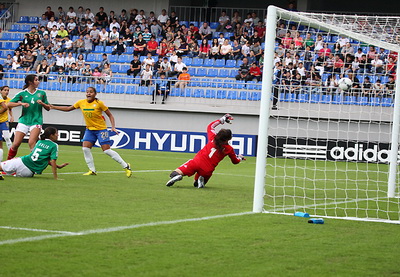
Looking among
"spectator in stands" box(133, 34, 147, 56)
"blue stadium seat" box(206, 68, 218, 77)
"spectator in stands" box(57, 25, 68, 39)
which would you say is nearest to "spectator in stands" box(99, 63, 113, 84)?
"spectator in stands" box(133, 34, 147, 56)

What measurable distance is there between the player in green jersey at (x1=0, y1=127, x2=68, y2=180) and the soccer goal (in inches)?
154

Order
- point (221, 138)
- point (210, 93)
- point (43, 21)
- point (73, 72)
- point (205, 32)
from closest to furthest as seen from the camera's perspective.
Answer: point (221, 138) → point (210, 93) → point (73, 72) → point (205, 32) → point (43, 21)

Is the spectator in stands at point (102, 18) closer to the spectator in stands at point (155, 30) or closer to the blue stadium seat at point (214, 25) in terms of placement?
the spectator in stands at point (155, 30)

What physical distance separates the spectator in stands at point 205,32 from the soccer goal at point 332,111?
684 centimetres

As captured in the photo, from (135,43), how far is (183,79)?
402cm

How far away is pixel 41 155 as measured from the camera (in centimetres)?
1302

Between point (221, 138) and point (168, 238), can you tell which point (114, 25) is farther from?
point (168, 238)

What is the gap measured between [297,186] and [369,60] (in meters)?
6.75

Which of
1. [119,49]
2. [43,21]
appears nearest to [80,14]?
[43,21]

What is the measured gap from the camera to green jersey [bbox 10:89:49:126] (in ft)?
48.1

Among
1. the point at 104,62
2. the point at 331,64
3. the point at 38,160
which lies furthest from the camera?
the point at 104,62

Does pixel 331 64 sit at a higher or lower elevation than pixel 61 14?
lower

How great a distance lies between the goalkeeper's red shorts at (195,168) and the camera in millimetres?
12609

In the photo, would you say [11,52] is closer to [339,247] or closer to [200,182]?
[200,182]
